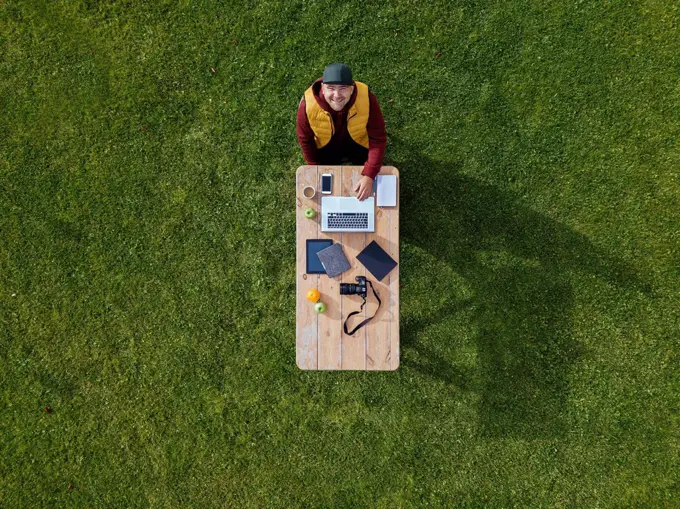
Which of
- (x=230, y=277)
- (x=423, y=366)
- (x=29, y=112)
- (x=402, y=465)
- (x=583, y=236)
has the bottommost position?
(x=402, y=465)

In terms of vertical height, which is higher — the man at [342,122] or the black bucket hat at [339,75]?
the black bucket hat at [339,75]

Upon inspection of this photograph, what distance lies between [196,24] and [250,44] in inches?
27.2

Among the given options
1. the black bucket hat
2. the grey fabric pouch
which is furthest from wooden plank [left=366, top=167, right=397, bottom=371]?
the black bucket hat

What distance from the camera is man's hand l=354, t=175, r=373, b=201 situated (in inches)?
145

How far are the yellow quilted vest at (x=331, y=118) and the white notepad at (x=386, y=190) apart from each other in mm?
429

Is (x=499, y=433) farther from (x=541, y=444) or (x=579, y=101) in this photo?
(x=579, y=101)

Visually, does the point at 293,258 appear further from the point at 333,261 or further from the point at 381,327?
the point at 381,327

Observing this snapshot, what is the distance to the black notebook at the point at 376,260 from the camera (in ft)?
12.3

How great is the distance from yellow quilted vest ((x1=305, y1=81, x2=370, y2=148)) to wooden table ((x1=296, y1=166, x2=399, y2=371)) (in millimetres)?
291

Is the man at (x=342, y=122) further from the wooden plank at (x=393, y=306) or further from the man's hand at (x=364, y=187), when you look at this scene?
the wooden plank at (x=393, y=306)

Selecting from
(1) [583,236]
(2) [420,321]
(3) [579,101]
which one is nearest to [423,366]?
(2) [420,321]

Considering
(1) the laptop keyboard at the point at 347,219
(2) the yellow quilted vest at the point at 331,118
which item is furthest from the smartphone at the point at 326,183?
(2) the yellow quilted vest at the point at 331,118

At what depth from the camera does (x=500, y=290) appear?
→ 4812 mm

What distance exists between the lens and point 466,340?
481 cm
